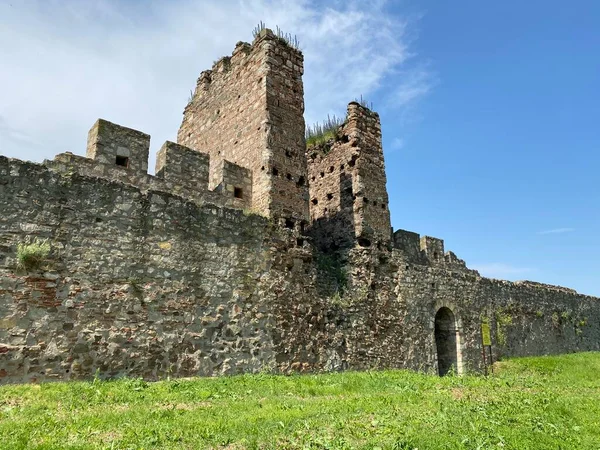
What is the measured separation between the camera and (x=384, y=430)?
19.0 feet

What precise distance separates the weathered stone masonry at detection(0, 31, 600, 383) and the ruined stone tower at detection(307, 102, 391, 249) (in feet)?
0.19

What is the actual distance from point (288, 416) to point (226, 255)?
4.51 meters

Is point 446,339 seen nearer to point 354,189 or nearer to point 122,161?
point 354,189

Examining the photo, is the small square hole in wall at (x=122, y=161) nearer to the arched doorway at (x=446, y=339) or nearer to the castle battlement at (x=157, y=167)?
the castle battlement at (x=157, y=167)

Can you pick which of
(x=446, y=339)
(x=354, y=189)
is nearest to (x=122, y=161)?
(x=354, y=189)

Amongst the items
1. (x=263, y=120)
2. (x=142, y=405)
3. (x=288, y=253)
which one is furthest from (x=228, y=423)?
(x=263, y=120)

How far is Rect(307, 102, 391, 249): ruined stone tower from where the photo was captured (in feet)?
43.6

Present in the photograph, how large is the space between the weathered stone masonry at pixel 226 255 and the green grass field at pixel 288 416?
3.12ft

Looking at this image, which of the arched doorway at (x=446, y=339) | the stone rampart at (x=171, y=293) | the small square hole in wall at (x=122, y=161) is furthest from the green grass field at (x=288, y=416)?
the arched doorway at (x=446, y=339)

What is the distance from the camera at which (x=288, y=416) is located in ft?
20.6

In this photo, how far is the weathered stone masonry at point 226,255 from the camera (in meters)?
7.96

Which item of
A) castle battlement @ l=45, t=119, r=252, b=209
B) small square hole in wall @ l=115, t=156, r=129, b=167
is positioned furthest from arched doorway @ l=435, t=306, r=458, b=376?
small square hole in wall @ l=115, t=156, r=129, b=167

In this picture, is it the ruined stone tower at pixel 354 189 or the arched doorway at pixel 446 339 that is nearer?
the ruined stone tower at pixel 354 189

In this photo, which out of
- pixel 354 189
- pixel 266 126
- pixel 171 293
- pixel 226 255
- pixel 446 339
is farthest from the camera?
pixel 446 339
